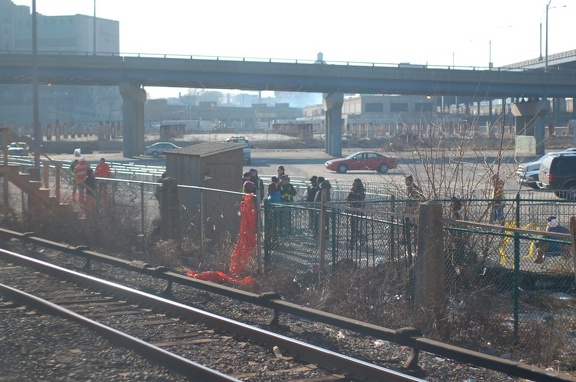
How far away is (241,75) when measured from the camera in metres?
67.9

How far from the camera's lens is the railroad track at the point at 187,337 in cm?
761

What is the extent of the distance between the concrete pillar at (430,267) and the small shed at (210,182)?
Result: 6147 mm

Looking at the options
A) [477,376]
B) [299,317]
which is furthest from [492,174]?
[477,376]

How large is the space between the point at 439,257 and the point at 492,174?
11.5ft

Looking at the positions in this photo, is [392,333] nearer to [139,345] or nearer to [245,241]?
[139,345]

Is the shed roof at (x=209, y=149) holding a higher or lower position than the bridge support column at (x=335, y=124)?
lower

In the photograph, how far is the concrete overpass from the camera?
66.4 metres

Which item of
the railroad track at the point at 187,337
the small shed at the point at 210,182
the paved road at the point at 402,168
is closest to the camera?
the railroad track at the point at 187,337

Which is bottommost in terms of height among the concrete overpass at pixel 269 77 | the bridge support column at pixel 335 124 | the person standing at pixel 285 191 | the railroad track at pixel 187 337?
the railroad track at pixel 187 337

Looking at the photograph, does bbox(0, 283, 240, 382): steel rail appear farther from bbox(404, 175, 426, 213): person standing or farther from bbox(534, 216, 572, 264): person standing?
bbox(534, 216, 572, 264): person standing

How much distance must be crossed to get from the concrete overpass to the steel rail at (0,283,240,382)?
5679 centimetres

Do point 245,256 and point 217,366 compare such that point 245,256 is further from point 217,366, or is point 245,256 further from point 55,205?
point 55,205

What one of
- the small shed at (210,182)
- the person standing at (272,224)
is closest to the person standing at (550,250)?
the person standing at (272,224)

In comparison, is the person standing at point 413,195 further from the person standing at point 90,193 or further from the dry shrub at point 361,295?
the person standing at point 90,193
